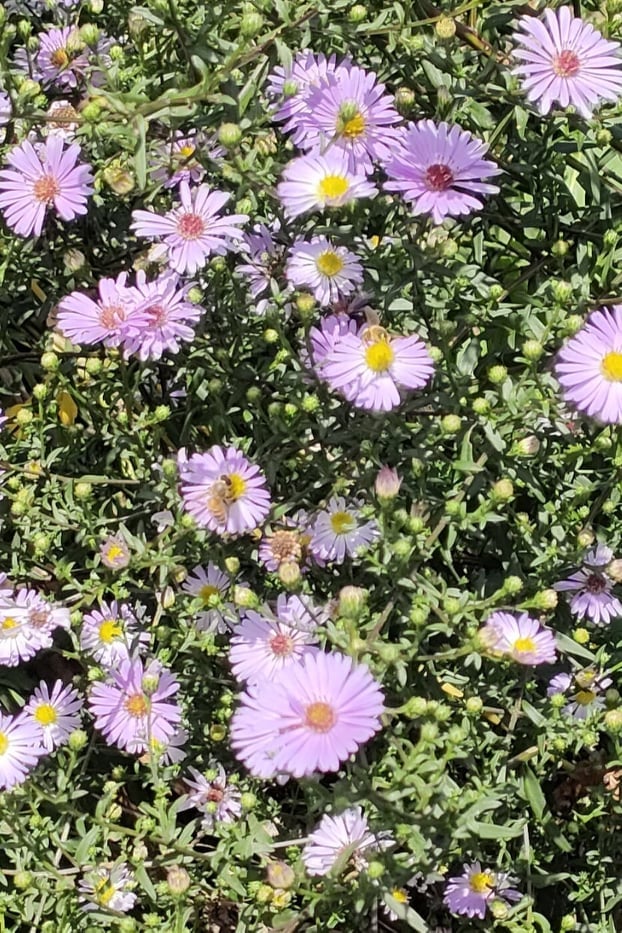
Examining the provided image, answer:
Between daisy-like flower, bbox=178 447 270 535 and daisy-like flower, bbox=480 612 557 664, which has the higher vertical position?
daisy-like flower, bbox=178 447 270 535

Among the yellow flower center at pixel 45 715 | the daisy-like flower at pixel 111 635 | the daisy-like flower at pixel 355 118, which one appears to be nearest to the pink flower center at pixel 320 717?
the daisy-like flower at pixel 111 635

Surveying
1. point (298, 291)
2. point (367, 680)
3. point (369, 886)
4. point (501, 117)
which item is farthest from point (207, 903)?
point (501, 117)

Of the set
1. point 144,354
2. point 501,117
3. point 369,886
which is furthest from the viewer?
point 501,117

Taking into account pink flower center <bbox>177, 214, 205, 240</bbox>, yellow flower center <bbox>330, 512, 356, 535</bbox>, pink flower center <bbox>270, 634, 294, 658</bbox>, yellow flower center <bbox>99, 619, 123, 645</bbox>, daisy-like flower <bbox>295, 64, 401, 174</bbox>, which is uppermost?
daisy-like flower <bbox>295, 64, 401, 174</bbox>

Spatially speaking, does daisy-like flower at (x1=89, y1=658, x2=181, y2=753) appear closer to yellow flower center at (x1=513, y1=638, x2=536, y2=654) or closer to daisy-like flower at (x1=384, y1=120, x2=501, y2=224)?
yellow flower center at (x1=513, y1=638, x2=536, y2=654)

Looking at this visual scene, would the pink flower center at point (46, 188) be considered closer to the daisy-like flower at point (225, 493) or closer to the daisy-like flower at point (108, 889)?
the daisy-like flower at point (225, 493)

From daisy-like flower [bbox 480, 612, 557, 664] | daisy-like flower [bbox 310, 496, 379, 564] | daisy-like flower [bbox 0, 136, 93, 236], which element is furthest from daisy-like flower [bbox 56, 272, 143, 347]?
daisy-like flower [bbox 480, 612, 557, 664]

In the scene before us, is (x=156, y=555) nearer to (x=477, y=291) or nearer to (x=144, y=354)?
(x=144, y=354)
